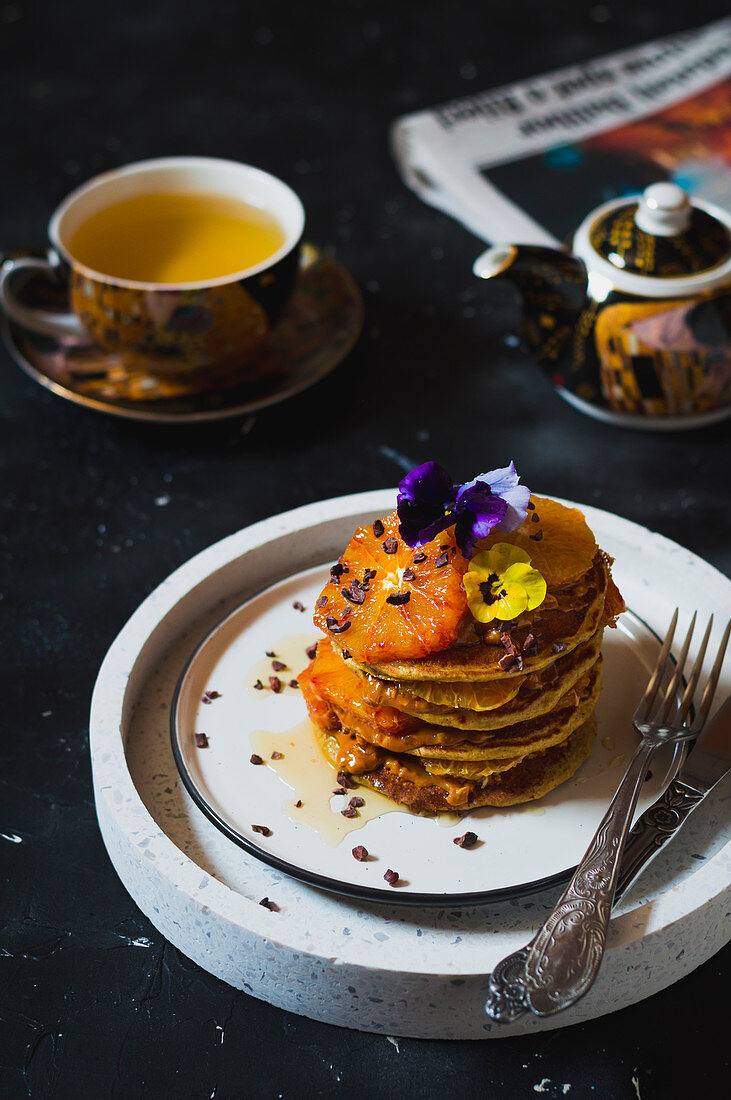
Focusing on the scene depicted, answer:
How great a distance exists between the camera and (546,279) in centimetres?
154

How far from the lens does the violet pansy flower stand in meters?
0.97

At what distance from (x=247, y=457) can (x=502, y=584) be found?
27.9 inches

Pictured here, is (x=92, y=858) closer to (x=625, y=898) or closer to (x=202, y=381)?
(x=625, y=898)

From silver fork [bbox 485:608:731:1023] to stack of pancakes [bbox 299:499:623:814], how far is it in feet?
0.24

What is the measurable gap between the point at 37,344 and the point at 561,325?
2.51 ft

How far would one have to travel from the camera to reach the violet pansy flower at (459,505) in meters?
0.97

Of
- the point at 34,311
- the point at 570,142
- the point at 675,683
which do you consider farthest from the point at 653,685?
the point at 570,142

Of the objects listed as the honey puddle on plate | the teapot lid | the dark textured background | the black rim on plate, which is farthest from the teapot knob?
the black rim on plate

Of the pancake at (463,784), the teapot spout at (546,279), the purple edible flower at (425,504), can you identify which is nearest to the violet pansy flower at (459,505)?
the purple edible flower at (425,504)

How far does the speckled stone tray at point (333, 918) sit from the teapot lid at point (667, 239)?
58cm

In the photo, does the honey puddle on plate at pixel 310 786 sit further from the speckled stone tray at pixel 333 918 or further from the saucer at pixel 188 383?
the saucer at pixel 188 383

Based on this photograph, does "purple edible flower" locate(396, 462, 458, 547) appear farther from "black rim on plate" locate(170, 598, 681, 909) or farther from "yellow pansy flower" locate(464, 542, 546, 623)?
"black rim on plate" locate(170, 598, 681, 909)

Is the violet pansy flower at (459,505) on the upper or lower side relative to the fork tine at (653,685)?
upper

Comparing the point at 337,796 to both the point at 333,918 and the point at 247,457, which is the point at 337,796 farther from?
the point at 247,457
